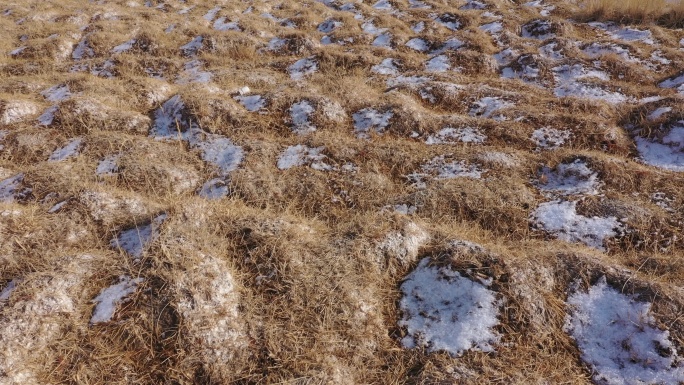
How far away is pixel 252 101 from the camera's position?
29.8 ft

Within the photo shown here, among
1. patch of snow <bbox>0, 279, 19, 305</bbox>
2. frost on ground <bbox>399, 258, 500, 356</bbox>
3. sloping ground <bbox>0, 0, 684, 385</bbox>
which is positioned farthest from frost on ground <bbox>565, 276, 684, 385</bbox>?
patch of snow <bbox>0, 279, 19, 305</bbox>

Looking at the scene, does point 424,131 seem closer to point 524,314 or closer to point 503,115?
point 503,115

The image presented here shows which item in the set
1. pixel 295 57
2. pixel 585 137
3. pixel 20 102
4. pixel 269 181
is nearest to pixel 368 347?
pixel 269 181

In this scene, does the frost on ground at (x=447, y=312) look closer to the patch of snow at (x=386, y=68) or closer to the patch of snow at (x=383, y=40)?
the patch of snow at (x=386, y=68)

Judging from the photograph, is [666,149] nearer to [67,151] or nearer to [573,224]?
[573,224]

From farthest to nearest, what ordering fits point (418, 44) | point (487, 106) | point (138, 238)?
1. point (418, 44)
2. point (487, 106)
3. point (138, 238)

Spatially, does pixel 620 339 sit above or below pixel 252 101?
above

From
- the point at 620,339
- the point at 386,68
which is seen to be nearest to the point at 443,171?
the point at 620,339

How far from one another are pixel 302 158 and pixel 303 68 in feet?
17.0

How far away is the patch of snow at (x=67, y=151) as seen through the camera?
24.0 feet

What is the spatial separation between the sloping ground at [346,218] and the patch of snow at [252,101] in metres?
0.09

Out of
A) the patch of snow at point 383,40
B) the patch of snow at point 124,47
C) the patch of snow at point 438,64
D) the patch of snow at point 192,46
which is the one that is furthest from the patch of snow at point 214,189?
the patch of snow at point 383,40

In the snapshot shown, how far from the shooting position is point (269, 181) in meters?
6.68

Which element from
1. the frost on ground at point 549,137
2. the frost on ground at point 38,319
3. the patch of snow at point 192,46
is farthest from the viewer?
the patch of snow at point 192,46
